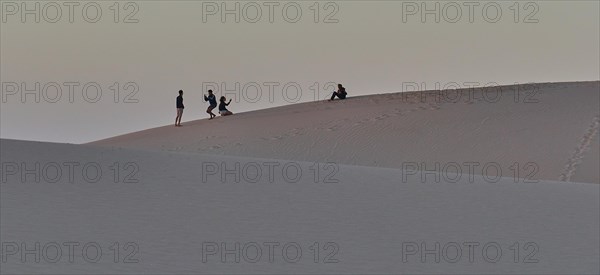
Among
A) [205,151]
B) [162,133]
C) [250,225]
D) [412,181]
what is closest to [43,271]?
[250,225]

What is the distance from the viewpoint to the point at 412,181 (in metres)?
11.4

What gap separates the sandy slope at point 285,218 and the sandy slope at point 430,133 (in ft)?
23.6

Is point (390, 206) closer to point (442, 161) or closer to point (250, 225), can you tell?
point (250, 225)

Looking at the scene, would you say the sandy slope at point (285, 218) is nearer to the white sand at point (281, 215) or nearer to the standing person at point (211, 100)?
the white sand at point (281, 215)

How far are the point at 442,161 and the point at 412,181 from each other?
7.83 m

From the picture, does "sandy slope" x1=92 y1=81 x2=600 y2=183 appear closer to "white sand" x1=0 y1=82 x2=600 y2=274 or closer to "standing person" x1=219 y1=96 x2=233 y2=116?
"standing person" x1=219 y1=96 x2=233 y2=116

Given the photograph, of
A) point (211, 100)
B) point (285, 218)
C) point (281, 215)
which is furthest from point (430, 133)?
point (285, 218)

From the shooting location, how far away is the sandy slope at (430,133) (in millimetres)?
19047

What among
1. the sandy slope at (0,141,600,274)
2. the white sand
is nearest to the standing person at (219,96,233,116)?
the white sand

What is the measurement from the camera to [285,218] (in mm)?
8445

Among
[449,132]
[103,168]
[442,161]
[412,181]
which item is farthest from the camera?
[449,132]

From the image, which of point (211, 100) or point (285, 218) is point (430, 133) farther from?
point (285, 218)

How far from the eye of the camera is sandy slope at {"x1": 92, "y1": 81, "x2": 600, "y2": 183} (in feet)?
62.5

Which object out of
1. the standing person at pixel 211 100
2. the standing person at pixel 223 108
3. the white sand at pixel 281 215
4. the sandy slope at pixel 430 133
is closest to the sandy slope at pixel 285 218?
the white sand at pixel 281 215
